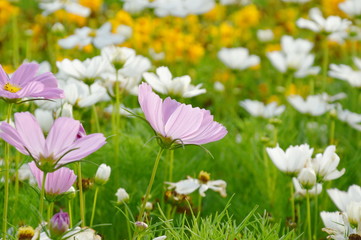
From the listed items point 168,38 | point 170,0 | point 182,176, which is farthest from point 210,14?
point 182,176

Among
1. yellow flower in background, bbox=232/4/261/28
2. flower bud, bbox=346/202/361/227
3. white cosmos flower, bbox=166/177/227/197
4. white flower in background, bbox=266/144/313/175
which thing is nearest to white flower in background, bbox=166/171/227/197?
white cosmos flower, bbox=166/177/227/197

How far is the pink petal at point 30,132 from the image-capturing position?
2.22ft

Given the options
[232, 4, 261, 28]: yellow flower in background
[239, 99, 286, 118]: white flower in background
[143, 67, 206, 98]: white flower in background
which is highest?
[143, 67, 206, 98]: white flower in background

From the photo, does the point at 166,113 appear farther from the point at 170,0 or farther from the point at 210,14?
the point at 210,14

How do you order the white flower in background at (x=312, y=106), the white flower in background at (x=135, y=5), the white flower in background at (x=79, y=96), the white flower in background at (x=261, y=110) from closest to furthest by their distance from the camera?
the white flower in background at (x=79, y=96) < the white flower in background at (x=312, y=106) < the white flower in background at (x=261, y=110) < the white flower in background at (x=135, y=5)

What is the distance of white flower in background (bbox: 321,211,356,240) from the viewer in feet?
2.93

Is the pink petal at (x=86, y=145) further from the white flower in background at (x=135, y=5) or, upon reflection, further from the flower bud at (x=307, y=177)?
the white flower in background at (x=135, y=5)

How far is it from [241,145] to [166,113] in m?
0.95

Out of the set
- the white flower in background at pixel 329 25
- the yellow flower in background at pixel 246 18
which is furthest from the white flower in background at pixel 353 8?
the yellow flower in background at pixel 246 18

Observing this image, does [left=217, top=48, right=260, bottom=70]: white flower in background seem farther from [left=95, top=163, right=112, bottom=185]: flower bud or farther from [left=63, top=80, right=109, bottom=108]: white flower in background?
[left=95, top=163, right=112, bottom=185]: flower bud

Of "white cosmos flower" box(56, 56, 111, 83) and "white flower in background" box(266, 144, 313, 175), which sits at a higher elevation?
"white cosmos flower" box(56, 56, 111, 83)

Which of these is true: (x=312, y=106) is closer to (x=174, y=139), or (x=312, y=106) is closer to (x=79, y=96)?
(x=79, y=96)

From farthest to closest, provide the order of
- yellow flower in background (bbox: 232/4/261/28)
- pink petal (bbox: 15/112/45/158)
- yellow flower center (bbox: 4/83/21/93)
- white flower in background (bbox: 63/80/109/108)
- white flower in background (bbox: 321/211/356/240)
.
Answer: yellow flower in background (bbox: 232/4/261/28) < white flower in background (bbox: 63/80/109/108) < white flower in background (bbox: 321/211/356/240) < yellow flower center (bbox: 4/83/21/93) < pink petal (bbox: 15/112/45/158)

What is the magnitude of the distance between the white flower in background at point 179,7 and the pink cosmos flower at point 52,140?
152 centimetres
